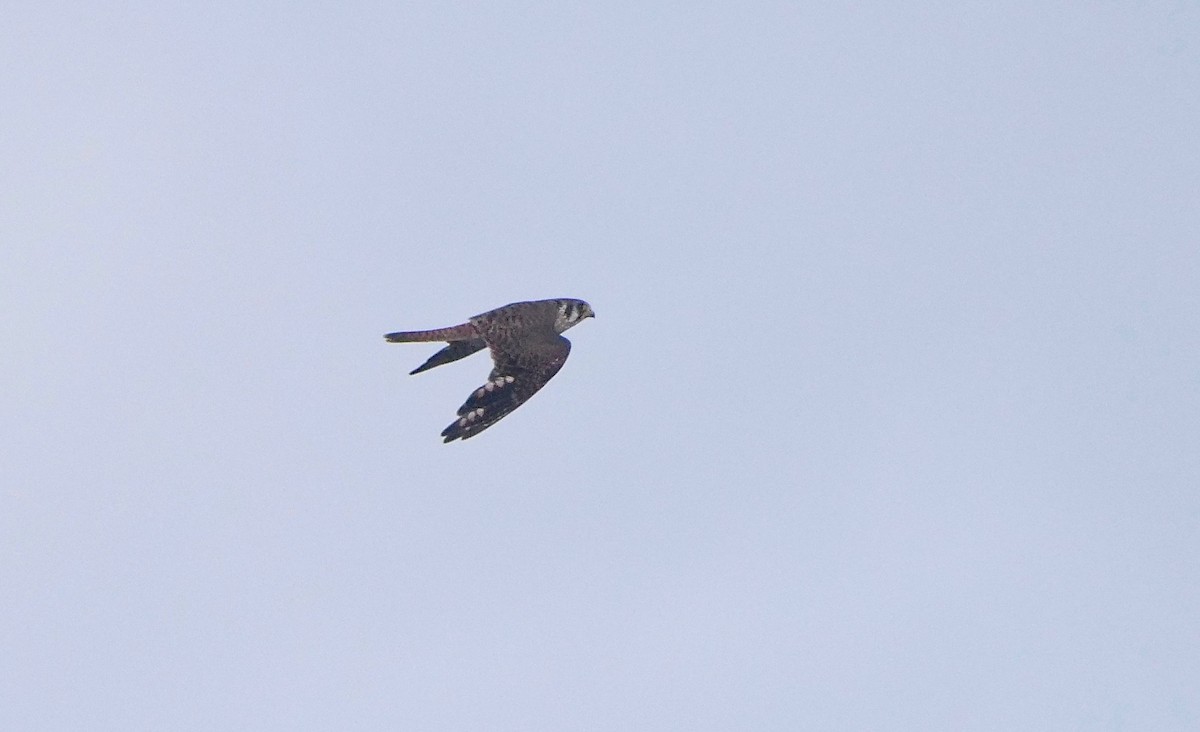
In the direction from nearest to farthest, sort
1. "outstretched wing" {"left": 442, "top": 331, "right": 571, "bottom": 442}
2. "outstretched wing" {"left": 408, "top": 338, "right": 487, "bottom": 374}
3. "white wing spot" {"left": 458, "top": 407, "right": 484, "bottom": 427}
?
"white wing spot" {"left": 458, "top": 407, "right": 484, "bottom": 427} → "outstretched wing" {"left": 442, "top": 331, "right": 571, "bottom": 442} → "outstretched wing" {"left": 408, "top": 338, "right": 487, "bottom": 374}

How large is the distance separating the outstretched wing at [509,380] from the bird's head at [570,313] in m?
1.16

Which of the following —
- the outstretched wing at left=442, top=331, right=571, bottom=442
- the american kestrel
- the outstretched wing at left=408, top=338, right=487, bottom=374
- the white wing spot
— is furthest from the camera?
the outstretched wing at left=408, top=338, right=487, bottom=374

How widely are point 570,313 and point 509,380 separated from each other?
466 cm

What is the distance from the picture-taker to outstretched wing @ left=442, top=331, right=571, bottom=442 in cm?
3812

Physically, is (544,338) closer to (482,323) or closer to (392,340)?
(482,323)

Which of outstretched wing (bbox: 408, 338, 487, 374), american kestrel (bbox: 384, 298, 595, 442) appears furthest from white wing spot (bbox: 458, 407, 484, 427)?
outstretched wing (bbox: 408, 338, 487, 374)

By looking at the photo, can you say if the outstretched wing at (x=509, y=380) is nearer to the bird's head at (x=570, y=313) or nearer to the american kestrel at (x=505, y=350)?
the american kestrel at (x=505, y=350)

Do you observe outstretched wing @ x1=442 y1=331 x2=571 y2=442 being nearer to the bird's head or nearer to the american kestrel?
the american kestrel

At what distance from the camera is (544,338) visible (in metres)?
41.7

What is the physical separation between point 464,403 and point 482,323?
11.5ft

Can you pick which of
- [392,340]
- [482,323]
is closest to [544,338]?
[482,323]

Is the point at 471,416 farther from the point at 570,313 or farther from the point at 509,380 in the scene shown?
the point at 570,313

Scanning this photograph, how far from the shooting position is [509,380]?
40.0 metres

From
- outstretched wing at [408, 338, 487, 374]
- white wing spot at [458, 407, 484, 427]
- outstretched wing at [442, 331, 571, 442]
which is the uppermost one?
outstretched wing at [408, 338, 487, 374]
